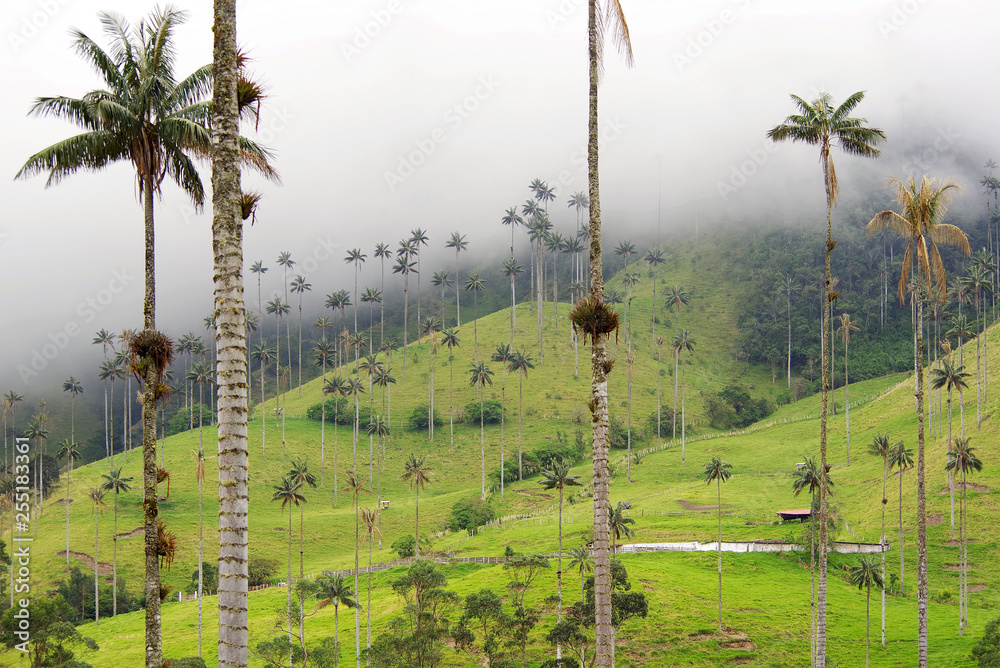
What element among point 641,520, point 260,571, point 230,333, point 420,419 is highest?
point 230,333

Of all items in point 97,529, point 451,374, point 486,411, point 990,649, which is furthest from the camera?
point 451,374

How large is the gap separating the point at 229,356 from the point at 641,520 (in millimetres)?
97391

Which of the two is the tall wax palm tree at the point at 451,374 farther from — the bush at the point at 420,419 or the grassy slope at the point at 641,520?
the bush at the point at 420,419

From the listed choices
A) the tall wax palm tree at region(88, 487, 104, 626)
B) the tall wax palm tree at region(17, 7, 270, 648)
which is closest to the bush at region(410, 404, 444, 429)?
the tall wax palm tree at region(88, 487, 104, 626)

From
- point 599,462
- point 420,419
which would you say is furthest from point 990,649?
point 420,419

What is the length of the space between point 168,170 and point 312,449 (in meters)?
139

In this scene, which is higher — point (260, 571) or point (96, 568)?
point (96, 568)

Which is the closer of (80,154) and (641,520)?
(80,154)

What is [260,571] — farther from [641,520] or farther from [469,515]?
[641,520]

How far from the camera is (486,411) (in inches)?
6526

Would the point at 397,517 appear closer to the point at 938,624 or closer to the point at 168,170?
the point at 938,624

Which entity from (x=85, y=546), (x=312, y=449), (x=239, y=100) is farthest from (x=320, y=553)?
(x=239, y=100)

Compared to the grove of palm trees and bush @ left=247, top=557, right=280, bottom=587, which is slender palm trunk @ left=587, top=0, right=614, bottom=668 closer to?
the grove of palm trees

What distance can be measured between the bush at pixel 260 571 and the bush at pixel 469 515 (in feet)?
84.0
